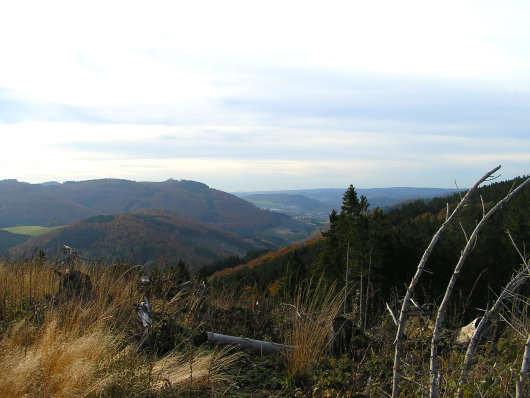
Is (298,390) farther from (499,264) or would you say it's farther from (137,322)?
(499,264)

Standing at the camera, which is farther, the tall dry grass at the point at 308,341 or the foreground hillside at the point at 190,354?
the tall dry grass at the point at 308,341

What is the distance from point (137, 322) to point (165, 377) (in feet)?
4.99

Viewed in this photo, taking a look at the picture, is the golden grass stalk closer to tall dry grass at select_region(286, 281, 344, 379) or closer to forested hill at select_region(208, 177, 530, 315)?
tall dry grass at select_region(286, 281, 344, 379)

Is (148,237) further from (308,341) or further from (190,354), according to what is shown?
(190,354)

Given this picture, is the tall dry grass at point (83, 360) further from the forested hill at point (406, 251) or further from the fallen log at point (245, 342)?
the forested hill at point (406, 251)

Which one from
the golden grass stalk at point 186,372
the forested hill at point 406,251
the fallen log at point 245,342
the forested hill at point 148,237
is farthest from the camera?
the forested hill at point 148,237

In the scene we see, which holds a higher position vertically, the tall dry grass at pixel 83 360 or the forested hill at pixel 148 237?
the tall dry grass at pixel 83 360

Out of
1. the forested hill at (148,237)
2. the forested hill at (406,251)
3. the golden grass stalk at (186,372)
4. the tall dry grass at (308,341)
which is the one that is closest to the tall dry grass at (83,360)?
the golden grass stalk at (186,372)

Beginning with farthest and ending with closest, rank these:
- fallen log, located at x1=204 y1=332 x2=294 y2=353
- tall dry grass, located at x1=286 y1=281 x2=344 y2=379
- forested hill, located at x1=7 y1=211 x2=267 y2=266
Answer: forested hill, located at x1=7 y1=211 x2=267 y2=266
fallen log, located at x1=204 y1=332 x2=294 y2=353
tall dry grass, located at x1=286 y1=281 x2=344 y2=379

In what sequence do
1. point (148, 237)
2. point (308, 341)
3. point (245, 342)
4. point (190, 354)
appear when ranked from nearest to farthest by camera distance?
point (190, 354)
point (308, 341)
point (245, 342)
point (148, 237)

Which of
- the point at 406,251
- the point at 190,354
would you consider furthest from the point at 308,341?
the point at 406,251

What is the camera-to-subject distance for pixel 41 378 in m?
2.98

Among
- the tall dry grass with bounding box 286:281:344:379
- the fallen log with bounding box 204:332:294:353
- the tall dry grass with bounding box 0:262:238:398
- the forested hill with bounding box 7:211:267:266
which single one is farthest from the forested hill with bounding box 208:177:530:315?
the forested hill with bounding box 7:211:267:266

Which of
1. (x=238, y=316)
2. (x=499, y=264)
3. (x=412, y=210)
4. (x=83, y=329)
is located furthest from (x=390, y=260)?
(x=412, y=210)
